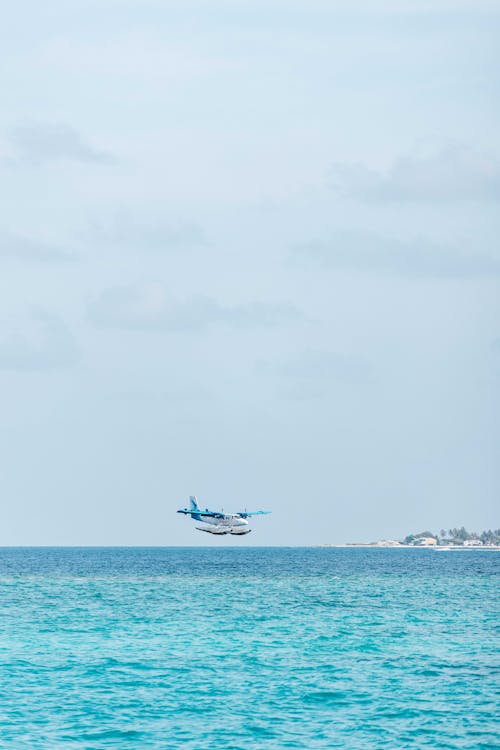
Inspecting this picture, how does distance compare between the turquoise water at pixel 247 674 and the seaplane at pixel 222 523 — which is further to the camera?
the seaplane at pixel 222 523

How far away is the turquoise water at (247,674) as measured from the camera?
38.9 m

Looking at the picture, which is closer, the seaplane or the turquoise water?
the turquoise water

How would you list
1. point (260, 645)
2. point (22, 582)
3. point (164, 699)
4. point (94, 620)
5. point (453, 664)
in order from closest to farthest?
point (164, 699) < point (453, 664) < point (260, 645) < point (94, 620) < point (22, 582)

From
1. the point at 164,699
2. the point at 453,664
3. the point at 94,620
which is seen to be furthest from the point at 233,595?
the point at 164,699

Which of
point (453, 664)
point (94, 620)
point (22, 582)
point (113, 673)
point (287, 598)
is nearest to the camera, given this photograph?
point (113, 673)

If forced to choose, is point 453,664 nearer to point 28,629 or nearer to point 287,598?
point 28,629

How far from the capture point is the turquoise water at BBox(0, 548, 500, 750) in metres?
38.9

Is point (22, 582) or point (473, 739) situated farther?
point (22, 582)

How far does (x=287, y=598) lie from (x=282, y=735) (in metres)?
58.5

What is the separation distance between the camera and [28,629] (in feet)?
223

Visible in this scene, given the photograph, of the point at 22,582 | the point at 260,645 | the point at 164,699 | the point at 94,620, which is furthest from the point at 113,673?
the point at 22,582

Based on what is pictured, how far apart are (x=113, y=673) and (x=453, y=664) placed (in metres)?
16.2

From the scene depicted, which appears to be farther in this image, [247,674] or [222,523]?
[222,523]

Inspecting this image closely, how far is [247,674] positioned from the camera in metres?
50.6
